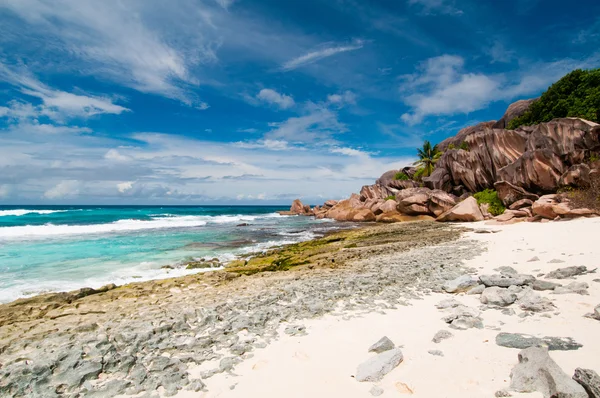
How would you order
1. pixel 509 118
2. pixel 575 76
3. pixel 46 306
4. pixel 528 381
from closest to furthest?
pixel 528 381 < pixel 46 306 < pixel 575 76 < pixel 509 118

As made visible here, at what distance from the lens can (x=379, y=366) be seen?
13.1 ft

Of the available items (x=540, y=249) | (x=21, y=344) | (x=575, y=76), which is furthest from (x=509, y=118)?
(x=21, y=344)

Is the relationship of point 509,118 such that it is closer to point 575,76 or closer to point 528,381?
point 575,76

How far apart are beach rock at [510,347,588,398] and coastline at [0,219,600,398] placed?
0.22 metres

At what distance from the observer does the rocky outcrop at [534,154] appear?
911 inches

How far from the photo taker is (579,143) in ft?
76.7

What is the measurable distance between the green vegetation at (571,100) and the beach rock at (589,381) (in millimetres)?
40347

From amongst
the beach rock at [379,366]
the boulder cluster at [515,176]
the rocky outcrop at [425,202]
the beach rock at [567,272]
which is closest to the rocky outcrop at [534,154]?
the boulder cluster at [515,176]

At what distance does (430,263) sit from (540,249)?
4107 mm

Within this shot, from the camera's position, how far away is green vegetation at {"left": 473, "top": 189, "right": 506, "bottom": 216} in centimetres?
2745

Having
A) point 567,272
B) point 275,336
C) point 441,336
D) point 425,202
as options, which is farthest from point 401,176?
point 275,336

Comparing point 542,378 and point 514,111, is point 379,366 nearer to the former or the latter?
point 542,378

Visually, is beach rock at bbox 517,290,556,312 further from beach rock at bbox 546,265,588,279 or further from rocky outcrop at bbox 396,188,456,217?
rocky outcrop at bbox 396,188,456,217

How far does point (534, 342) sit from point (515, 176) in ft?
89.6
